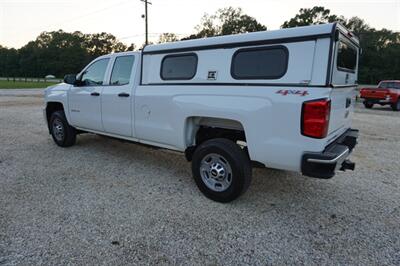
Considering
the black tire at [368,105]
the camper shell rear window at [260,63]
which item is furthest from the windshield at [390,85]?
the camper shell rear window at [260,63]

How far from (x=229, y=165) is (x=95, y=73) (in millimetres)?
3330

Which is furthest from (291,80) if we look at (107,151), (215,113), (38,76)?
(38,76)

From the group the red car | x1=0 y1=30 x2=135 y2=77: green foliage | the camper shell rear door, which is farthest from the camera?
x1=0 y1=30 x2=135 y2=77: green foliage

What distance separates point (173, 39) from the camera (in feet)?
239

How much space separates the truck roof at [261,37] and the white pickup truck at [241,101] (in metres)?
0.01

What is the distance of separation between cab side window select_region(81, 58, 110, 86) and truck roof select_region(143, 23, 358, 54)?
4.49 feet

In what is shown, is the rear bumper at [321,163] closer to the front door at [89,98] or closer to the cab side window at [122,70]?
the cab side window at [122,70]

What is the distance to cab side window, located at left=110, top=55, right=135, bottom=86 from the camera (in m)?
4.52

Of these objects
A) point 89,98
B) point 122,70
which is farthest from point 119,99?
point 89,98

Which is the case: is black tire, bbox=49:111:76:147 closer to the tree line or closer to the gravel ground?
the gravel ground

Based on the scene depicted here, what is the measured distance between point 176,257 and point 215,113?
1673 mm

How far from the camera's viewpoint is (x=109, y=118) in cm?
485

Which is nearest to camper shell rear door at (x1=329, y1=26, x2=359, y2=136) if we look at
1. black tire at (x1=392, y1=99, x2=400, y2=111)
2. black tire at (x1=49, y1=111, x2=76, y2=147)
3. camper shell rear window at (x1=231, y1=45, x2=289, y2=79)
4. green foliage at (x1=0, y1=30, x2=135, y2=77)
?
camper shell rear window at (x1=231, y1=45, x2=289, y2=79)

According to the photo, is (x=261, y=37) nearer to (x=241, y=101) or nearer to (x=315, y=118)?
(x=241, y=101)
